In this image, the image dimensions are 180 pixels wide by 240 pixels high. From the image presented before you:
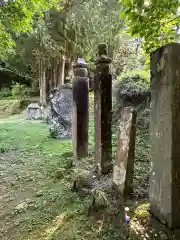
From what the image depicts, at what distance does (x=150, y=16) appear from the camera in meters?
2.05

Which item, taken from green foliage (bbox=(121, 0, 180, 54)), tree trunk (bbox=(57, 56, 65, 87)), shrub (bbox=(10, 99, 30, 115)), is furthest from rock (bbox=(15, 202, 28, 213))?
shrub (bbox=(10, 99, 30, 115))

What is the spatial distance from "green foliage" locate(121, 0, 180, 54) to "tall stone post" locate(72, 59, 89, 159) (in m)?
1.23

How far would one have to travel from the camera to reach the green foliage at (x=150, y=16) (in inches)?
75.2

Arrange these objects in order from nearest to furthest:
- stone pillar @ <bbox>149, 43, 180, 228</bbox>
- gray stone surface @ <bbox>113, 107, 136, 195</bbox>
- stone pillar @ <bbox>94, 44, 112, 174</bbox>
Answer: stone pillar @ <bbox>149, 43, 180, 228</bbox>
gray stone surface @ <bbox>113, 107, 136, 195</bbox>
stone pillar @ <bbox>94, 44, 112, 174</bbox>

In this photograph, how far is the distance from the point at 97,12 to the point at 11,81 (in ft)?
32.8

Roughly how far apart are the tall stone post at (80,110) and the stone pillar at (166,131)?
5.67ft

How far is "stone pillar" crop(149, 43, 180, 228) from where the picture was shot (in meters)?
1.51

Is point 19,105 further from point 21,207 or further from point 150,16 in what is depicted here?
point 150,16

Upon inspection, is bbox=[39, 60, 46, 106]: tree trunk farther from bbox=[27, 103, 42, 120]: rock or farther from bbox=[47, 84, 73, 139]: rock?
bbox=[47, 84, 73, 139]: rock

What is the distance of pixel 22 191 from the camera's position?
9.48 ft

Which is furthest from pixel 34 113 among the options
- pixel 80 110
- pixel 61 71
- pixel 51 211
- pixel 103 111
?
pixel 51 211

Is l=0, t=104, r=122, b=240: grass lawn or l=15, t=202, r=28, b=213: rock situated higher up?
l=0, t=104, r=122, b=240: grass lawn

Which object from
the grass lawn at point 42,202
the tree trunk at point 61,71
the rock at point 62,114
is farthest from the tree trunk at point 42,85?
the grass lawn at point 42,202

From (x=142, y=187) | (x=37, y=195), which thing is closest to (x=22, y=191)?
(x=37, y=195)
